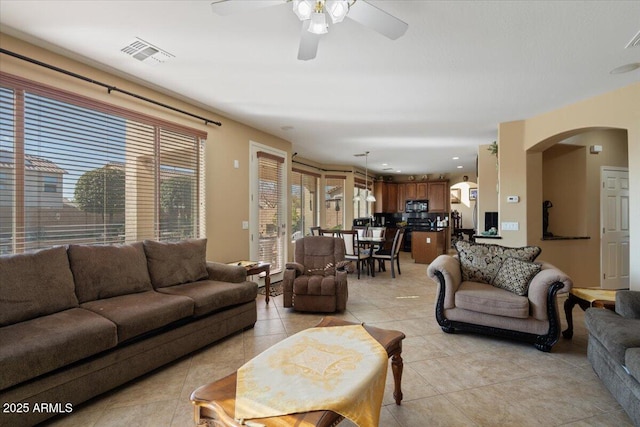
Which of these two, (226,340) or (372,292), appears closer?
(226,340)

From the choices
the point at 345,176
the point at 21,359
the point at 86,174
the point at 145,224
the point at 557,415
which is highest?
the point at 345,176

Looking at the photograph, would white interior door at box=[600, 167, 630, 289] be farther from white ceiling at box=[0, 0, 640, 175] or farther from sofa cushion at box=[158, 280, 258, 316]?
sofa cushion at box=[158, 280, 258, 316]

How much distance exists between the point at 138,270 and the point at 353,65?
110 inches

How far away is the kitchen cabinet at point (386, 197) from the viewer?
410 inches

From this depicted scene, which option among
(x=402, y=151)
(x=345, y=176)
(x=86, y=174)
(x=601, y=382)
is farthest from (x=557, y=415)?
(x=345, y=176)

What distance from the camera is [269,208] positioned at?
5445 millimetres

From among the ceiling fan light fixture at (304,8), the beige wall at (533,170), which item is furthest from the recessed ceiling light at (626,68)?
the ceiling fan light fixture at (304,8)

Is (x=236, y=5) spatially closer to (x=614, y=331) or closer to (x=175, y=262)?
(x=175, y=262)

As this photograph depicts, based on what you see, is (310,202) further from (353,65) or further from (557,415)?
(557,415)

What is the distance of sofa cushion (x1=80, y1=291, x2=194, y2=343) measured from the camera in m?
2.21

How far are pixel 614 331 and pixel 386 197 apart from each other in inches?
346

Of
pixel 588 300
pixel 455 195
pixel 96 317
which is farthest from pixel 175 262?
pixel 455 195

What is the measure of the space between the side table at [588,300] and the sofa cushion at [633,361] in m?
1.07

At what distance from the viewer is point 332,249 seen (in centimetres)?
436
